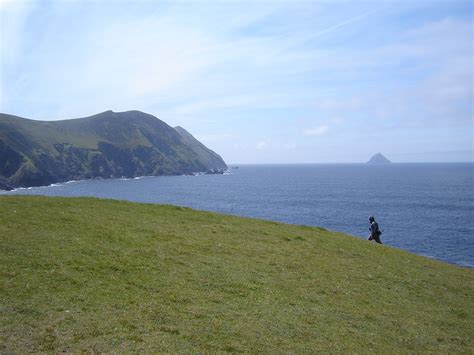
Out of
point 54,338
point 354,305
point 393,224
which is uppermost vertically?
point 54,338

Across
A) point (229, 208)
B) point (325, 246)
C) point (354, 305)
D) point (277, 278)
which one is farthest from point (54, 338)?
point (229, 208)

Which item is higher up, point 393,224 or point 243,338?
point 243,338

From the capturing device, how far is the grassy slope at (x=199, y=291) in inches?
538

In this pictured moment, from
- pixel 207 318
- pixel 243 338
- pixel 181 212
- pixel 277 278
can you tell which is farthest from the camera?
pixel 181 212

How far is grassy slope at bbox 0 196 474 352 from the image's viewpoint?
13672 mm

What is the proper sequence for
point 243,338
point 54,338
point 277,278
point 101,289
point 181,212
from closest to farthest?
1. point 54,338
2. point 243,338
3. point 101,289
4. point 277,278
5. point 181,212

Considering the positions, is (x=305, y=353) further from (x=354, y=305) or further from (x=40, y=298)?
(x=40, y=298)

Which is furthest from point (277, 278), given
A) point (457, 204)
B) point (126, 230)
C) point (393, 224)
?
point (457, 204)

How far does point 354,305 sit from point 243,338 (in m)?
7.60

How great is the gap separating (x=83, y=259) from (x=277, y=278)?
10379mm

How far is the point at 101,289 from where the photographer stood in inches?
661

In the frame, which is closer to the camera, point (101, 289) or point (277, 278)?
point (101, 289)

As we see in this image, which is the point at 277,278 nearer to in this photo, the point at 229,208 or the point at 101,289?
the point at 101,289

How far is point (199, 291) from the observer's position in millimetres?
18016
